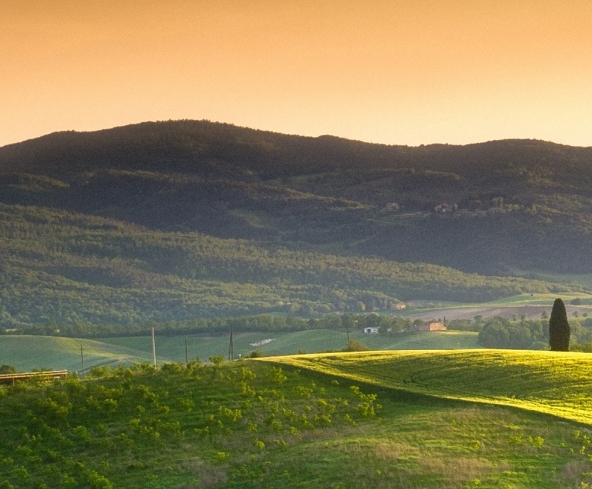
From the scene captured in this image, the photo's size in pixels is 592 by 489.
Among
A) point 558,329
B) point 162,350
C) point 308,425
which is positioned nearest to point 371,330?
point 162,350

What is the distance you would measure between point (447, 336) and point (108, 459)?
12982 cm

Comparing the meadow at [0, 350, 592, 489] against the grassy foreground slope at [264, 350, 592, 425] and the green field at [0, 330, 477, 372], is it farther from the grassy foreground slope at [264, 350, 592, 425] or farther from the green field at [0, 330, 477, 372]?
the green field at [0, 330, 477, 372]

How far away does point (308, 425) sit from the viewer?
177ft

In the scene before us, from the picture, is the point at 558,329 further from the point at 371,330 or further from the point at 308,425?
the point at 371,330

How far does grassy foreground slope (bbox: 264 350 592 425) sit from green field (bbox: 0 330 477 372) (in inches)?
3778

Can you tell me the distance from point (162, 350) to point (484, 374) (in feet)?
465

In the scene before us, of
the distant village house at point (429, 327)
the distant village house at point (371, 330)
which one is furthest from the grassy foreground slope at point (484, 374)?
the distant village house at point (371, 330)

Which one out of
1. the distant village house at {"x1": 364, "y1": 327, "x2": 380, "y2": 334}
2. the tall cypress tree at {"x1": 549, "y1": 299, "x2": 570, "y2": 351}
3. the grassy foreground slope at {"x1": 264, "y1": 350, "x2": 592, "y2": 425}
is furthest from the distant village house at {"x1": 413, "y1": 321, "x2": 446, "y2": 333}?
the grassy foreground slope at {"x1": 264, "y1": 350, "x2": 592, "y2": 425}

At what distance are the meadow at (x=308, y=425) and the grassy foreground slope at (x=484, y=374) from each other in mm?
101

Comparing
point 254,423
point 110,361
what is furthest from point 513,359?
point 110,361

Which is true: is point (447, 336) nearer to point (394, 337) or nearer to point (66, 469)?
point (394, 337)

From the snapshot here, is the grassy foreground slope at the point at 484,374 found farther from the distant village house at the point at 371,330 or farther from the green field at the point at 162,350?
the distant village house at the point at 371,330

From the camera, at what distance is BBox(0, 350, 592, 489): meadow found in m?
47.1

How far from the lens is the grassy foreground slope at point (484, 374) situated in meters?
57.5
